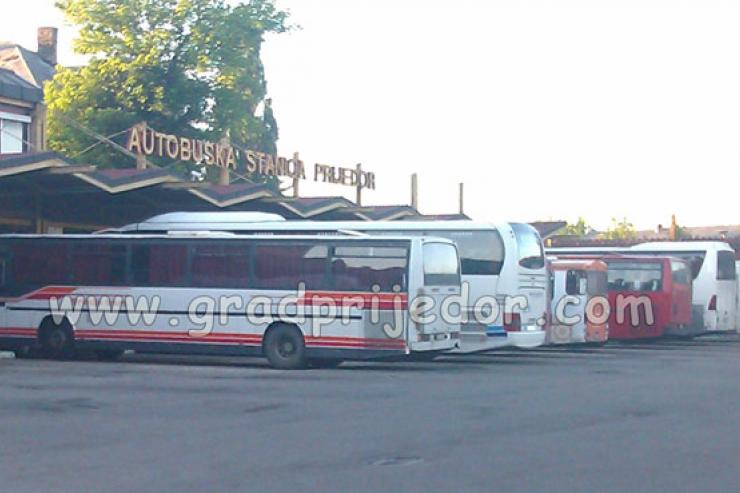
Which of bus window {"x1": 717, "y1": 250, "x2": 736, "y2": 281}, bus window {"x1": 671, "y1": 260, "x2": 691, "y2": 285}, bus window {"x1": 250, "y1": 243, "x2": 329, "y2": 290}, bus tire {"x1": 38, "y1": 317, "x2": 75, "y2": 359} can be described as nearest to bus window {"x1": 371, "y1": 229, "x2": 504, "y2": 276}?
bus window {"x1": 250, "y1": 243, "x2": 329, "y2": 290}

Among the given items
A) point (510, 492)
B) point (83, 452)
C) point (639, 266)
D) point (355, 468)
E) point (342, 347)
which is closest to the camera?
point (510, 492)

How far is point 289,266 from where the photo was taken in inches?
977

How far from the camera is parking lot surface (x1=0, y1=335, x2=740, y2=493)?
1055 cm

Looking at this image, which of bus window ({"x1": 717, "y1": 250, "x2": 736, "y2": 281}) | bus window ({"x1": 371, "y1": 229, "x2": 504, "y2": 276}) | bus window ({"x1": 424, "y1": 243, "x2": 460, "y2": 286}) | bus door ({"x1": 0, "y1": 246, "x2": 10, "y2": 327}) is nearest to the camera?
Answer: bus window ({"x1": 424, "y1": 243, "x2": 460, "y2": 286})

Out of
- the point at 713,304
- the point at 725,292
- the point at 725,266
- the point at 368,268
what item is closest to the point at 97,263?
the point at 368,268

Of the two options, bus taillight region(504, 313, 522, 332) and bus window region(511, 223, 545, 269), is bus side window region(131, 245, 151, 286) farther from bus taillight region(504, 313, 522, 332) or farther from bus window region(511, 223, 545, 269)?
bus window region(511, 223, 545, 269)

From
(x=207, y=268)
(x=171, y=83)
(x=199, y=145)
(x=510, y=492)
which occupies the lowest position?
(x=510, y=492)

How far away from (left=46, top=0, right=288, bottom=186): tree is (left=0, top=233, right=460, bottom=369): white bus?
22043 millimetres

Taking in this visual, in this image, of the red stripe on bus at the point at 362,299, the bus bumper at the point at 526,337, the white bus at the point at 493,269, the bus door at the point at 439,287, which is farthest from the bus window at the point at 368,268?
the bus bumper at the point at 526,337

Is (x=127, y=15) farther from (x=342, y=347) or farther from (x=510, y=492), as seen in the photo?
(x=510, y=492)

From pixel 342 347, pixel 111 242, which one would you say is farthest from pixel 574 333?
pixel 111 242

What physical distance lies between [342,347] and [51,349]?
6.39 meters

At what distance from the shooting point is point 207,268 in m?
25.5

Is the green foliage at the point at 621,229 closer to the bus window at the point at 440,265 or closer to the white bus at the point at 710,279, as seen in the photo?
the white bus at the point at 710,279
